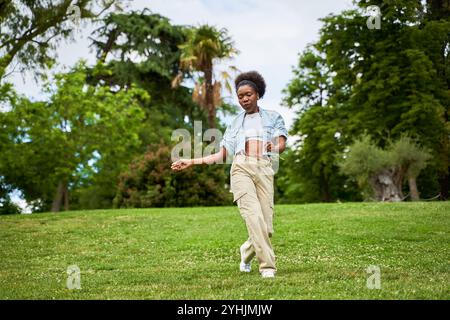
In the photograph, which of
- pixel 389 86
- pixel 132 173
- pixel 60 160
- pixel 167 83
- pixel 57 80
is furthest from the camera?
pixel 167 83

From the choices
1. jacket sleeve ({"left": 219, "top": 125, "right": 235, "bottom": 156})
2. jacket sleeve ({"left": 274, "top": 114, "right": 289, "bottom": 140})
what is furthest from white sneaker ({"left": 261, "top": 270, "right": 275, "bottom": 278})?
jacket sleeve ({"left": 274, "top": 114, "right": 289, "bottom": 140})

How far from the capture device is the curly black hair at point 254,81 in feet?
25.9

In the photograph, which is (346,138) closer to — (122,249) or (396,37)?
(396,37)

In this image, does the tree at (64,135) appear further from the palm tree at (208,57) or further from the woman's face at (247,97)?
the woman's face at (247,97)

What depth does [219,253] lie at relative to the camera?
11062mm

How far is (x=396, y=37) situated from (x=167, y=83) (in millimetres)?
19294

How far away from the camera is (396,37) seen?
108 ft

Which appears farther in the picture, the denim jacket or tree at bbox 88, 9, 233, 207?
tree at bbox 88, 9, 233, 207

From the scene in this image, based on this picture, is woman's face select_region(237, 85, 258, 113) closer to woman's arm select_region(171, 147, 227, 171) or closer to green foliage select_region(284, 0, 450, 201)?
woman's arm select_region(171, 147, 227, 171)

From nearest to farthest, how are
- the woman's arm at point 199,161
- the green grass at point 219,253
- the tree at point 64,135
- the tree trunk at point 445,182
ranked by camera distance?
the green grass at point 219,253 → the woman's arm at point 199,161 → the tree trunk at point 445,182 → the tree at point 64,135

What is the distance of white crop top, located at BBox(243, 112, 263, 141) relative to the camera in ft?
25.5

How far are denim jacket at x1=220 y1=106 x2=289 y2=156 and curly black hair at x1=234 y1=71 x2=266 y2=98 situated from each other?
25cm

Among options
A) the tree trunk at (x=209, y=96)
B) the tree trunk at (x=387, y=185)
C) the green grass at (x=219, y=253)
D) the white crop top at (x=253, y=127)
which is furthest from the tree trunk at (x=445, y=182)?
the white crop top at (x=253, y=127)
